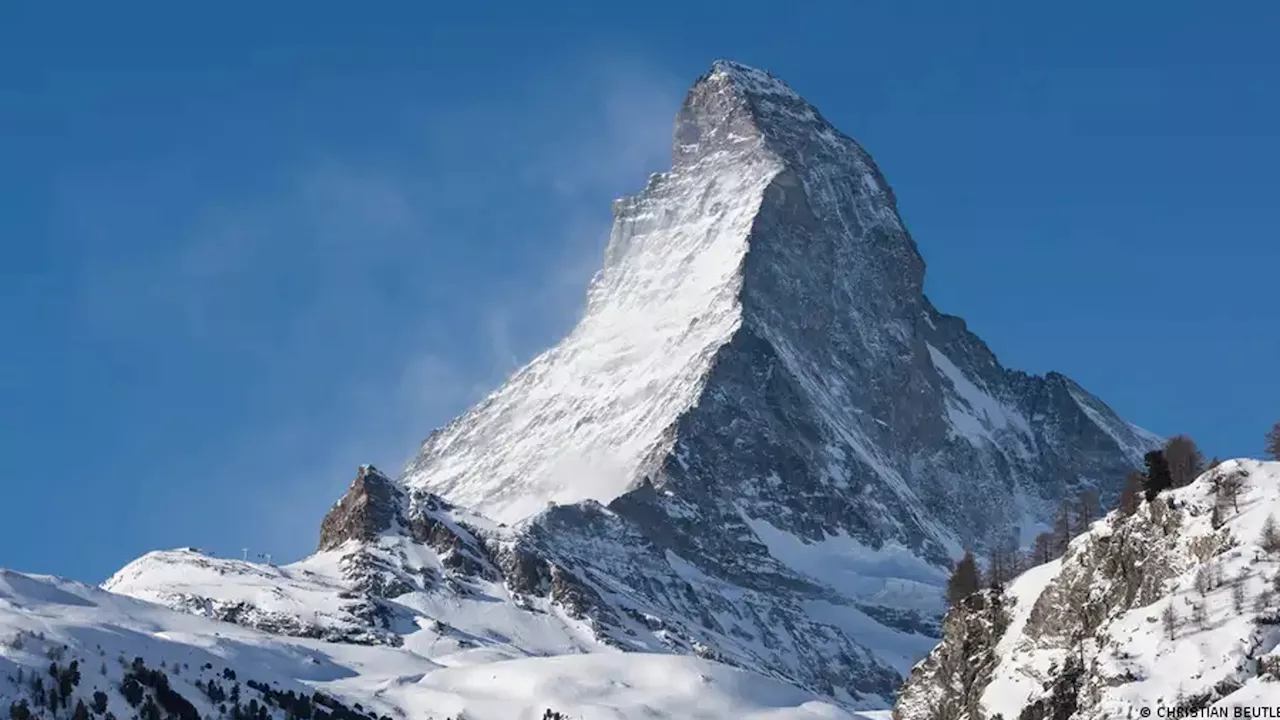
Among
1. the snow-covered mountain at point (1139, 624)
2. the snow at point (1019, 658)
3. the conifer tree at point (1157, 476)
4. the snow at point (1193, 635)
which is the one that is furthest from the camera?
the conifer tree at point (1157, 476)

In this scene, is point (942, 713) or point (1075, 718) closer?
point (1075, 718)

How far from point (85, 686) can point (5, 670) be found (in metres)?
6.73

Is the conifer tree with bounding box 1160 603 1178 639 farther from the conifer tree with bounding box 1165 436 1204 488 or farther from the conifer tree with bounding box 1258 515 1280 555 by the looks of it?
the conifer tree with bounding box 1165 436 1204 488

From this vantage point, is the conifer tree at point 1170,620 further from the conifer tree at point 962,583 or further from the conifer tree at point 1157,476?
the conifer tree at point 962,583

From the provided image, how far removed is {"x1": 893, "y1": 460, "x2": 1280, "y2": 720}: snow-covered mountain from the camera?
118562mm

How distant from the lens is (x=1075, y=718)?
12338cm

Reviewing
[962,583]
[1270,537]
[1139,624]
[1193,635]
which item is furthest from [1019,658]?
[962,583]

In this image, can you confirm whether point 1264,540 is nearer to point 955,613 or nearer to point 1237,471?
point 1237,471

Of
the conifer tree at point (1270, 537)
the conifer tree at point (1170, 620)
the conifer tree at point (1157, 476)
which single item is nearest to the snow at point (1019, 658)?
the conifer tree at point (1157, 476)

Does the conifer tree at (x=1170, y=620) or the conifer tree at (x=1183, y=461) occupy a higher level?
the conifer tree at (x=1183, y=461)

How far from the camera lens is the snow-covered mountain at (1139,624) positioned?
118562 mm

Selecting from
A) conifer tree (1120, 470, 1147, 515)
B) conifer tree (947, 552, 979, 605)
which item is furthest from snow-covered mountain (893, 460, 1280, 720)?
conifer tree (947, 552, 979, 605)

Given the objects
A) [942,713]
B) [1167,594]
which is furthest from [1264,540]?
[942,713]

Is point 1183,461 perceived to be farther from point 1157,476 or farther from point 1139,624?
point 1139,624
